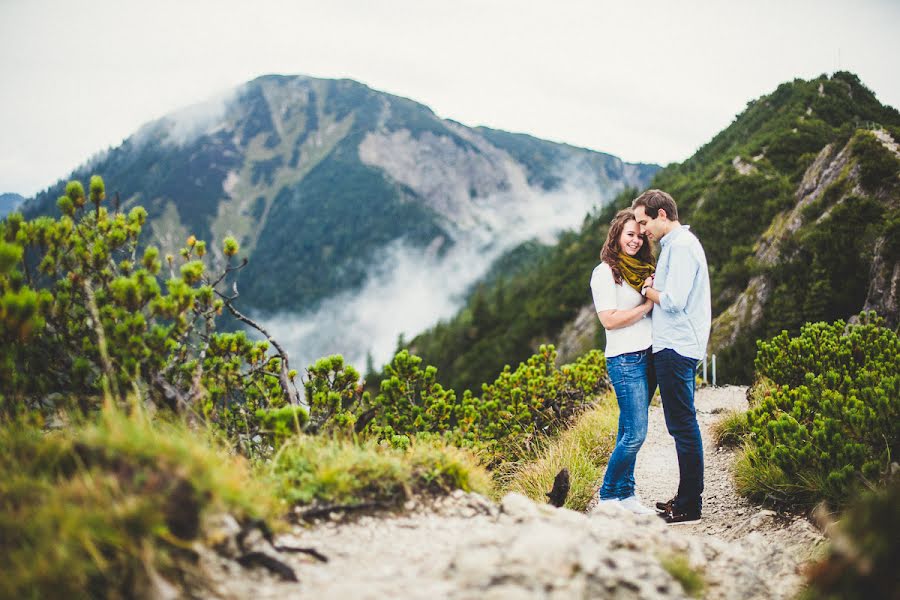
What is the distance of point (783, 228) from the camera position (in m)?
17.0

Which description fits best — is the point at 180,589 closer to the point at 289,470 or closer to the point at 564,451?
the point at 289,470

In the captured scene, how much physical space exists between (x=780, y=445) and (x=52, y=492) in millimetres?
4724

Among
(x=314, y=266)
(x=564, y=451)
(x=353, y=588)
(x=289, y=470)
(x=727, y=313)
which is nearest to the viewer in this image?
(x=353, y=588)

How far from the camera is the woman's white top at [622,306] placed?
379 centimetres

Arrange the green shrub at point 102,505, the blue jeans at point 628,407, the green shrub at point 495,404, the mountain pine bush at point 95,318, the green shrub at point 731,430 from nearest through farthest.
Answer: the green shrub at point 102,505
the mountain pine bush at point 95,318
the blue jeans at point 628,407
the green shrub at point 495,404
the green shrub at point 731,430

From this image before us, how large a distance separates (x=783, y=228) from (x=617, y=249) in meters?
16.6

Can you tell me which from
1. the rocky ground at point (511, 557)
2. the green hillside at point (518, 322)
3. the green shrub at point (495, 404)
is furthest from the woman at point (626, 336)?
the green hillside at point (518, 322)

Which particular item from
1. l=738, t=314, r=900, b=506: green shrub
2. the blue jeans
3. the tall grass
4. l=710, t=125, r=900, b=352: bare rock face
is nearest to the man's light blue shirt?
the blue jeans

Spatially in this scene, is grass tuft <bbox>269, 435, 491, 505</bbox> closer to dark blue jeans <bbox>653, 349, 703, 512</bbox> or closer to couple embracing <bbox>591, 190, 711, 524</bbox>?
couple embracing <bbox>591, 190, 711, 524</bbox>

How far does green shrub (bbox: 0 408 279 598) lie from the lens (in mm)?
1770

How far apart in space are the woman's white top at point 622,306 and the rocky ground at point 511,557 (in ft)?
3.92

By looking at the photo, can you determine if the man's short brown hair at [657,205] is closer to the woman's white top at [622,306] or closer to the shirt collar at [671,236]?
the shirt collar at [671,236]

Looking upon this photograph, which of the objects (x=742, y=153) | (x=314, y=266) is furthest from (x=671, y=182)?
(x=314, y=266)

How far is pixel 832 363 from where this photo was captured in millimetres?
5320
